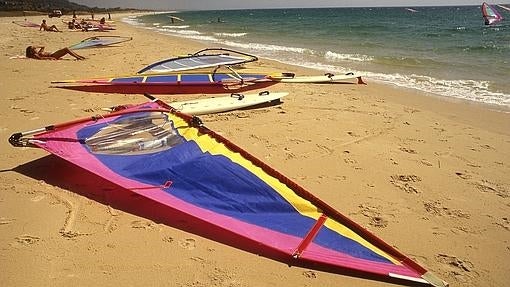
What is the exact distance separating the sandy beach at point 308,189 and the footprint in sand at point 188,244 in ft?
0.04

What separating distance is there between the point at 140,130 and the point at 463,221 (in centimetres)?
350

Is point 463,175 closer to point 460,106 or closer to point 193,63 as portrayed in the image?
point 460,106

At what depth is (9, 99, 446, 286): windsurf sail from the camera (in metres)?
2.63

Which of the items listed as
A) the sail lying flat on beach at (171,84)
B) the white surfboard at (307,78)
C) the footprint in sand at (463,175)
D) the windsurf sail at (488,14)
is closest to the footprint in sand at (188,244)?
the footprint in sand at (463,175)

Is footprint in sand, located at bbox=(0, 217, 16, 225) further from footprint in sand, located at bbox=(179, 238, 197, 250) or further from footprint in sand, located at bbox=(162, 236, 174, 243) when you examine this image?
footprint in sand, located at bbox=(179, 238, 197, 250)

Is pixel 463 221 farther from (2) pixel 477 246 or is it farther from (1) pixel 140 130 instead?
(1) pixel 140 130

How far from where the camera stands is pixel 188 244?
2.97 m

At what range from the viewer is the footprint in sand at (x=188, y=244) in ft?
9.64

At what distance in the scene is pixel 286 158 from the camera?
15.4ft

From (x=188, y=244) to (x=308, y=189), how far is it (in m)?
1.52

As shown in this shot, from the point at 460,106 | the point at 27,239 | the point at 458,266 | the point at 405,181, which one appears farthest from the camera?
the point at 460,106

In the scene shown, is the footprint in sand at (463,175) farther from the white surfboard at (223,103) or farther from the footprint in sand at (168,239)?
the white surfboard at (223,103)

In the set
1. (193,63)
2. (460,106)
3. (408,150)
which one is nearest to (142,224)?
(408,150)

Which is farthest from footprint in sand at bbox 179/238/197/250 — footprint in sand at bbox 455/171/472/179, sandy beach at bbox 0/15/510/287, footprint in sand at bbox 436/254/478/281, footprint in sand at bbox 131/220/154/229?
footprint in sand at bbox 455/171/472/179
